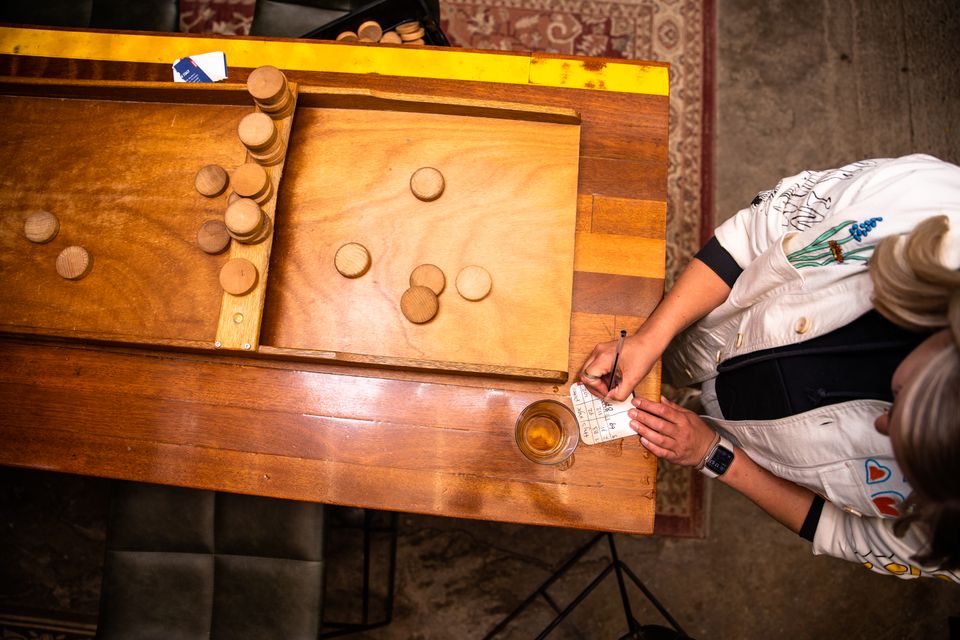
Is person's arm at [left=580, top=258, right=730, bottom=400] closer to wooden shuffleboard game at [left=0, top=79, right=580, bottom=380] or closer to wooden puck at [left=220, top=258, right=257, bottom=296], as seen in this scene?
wooden shuffleboard game at [left=0, top=79, right=580, bottom=380]

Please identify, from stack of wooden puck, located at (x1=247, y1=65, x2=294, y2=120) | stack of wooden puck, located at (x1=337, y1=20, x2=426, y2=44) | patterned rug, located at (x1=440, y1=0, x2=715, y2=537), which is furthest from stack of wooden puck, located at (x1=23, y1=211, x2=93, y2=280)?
patterned rug, located at (x1=440, y1=0, x2=715, y2=537)

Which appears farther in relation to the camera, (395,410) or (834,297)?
(395,410)

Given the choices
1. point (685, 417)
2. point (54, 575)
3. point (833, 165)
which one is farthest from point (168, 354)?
point (833, 165)

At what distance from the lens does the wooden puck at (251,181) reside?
4.58ft

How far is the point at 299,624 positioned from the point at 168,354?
0.96 meters

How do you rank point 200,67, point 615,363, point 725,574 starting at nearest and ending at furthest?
1. point 615,363
2. point 200,67
3. point 725,574

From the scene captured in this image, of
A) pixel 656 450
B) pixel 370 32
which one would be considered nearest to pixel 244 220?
pixel 370 32

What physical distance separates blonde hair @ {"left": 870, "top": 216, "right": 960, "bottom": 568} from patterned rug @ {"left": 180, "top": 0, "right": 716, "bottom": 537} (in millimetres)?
1824

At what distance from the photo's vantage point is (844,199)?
1.13 metres

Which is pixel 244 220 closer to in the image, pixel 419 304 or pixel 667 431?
pixel 419 304

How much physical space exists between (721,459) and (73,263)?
1.90 meters

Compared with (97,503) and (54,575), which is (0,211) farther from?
(54,575)

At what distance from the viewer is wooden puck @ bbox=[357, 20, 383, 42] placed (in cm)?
181

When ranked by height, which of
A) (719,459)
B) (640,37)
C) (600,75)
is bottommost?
(719,459)
